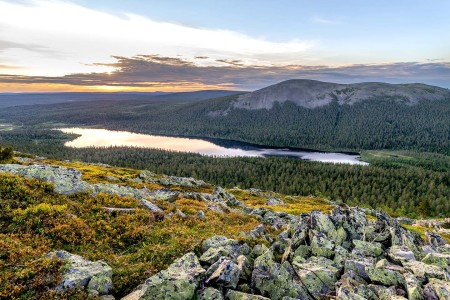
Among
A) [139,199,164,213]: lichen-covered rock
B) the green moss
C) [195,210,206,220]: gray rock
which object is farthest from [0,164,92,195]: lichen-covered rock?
[195,210,206,220]: gray rock

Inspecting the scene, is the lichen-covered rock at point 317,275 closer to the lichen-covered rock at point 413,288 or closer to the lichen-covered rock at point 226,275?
the lichen-covered rock at point 413,288

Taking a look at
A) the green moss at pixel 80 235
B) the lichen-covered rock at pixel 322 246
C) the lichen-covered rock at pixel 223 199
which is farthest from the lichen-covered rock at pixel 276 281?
the lichen-covered rock at pixel 223 199

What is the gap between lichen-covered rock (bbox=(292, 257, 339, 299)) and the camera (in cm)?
1772

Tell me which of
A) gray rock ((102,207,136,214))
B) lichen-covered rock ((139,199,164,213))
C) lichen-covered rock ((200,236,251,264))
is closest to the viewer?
lichen-covered rock ((200,236,251,264))

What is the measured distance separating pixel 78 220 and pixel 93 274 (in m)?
8.34

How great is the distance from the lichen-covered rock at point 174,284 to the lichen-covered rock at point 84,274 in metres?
2.58

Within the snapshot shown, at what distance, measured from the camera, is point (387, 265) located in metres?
19.6

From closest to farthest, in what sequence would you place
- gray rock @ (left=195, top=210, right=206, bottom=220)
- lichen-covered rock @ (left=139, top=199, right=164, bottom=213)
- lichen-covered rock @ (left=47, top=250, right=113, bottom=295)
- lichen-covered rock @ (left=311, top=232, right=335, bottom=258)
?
lichen-covered rock @ (left=47, top=250, right=113, bottom=295), lichen-covered rock @ (left=311, top=232, right=335, bottom=258), lichen-covered rock @ (left=139, top=199, right=164, bottom=213), gray rock @ (left=195, top=210, right=206, bottom=220)

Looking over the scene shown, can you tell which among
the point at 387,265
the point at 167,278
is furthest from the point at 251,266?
the point at 387,265

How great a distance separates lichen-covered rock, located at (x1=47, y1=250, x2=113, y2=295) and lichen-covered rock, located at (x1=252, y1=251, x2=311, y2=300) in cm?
915

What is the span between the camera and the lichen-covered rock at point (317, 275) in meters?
17.7

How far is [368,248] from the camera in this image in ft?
75.4

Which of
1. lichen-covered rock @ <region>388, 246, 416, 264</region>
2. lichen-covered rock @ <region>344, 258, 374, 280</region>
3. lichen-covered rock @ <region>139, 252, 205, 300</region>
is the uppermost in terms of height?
lichen-covered rock @ <region>139, 252, 205, 300</region>

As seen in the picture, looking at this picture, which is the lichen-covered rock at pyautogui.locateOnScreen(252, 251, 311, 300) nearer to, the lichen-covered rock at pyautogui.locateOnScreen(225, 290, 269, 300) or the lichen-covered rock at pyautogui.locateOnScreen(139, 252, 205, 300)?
the lichen-covered rock at pyautogui.locateOnScreen(225, 290, 269, 300)
